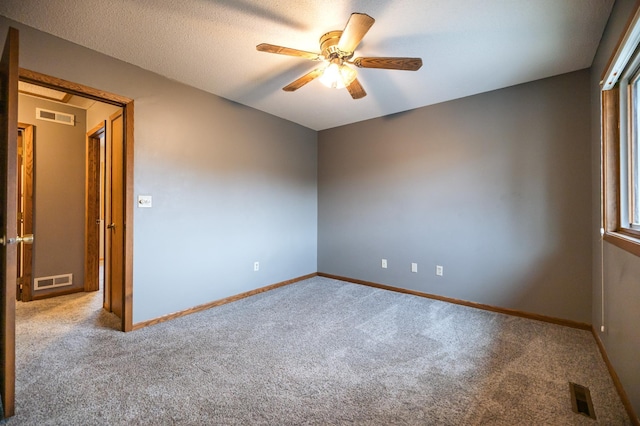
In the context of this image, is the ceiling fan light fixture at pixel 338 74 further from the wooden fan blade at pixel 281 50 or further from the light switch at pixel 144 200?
the light switch at pixel 144 200

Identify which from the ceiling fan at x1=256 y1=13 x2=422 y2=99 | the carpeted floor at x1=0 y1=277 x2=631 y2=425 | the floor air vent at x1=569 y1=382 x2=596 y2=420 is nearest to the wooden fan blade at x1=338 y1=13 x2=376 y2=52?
the ceiling fan at x1=256 y1=13 x2=422 y2=99

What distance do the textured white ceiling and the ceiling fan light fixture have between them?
0.26 meters

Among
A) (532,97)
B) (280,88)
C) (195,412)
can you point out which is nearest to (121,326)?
(195,412)

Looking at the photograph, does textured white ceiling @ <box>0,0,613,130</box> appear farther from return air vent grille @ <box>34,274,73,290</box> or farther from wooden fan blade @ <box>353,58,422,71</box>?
return air vent grille @ <box>34,274,73,290</box>

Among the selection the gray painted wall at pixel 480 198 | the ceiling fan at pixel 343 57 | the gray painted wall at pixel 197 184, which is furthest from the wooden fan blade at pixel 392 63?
the gray painted wall at pixel 197 184

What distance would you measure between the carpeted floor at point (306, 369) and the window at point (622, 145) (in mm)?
1013

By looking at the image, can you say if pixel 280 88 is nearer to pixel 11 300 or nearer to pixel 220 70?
pixel 220 70

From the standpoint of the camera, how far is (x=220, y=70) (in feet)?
8.75

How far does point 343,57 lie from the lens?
204cm

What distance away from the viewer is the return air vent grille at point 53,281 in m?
3.41

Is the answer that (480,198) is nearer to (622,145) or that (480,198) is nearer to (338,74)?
(622,145)

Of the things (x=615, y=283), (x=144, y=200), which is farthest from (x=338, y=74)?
(x=615, y=283)

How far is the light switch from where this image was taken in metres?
2.66

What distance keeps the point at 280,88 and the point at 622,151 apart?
2.91m
